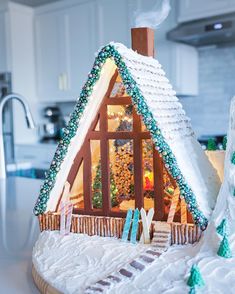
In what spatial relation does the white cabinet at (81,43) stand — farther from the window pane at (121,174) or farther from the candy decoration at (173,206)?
the candy decoration at (173,206)

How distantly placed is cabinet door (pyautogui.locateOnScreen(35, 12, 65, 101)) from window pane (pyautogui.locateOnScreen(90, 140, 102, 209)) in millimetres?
3036

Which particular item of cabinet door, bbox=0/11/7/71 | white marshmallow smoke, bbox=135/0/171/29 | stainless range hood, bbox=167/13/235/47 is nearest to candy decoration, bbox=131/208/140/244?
white marshmallow smoke, bbox=135/0/171/29

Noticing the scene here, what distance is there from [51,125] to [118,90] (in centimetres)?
335

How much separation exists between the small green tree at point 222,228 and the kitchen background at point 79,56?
2024 millimetres

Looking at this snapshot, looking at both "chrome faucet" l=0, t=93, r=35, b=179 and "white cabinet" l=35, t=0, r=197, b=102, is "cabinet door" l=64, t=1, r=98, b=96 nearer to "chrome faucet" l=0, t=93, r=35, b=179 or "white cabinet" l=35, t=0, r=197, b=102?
"white cabinet" l=35, t=0, r=197, b=102

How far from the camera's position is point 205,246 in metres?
0.67

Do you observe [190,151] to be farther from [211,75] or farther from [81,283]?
[211,75]

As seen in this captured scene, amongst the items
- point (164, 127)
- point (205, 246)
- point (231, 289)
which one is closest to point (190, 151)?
point (164, 127)

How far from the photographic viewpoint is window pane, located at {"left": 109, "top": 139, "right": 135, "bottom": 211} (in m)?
0.87

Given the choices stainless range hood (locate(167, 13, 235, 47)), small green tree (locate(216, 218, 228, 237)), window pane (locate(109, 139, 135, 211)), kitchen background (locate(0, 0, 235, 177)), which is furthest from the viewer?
kitchen background (locate(0, 0, 235, 177))

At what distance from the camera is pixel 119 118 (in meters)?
0.87

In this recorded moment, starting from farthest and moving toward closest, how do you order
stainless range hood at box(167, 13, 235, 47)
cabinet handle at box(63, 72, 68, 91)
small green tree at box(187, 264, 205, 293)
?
cabinet handle at box(63, 72, 68, 91) < stainless range hood at box(167, 13, 235, 47) < small green tree at box(187, 264, 205, 293)

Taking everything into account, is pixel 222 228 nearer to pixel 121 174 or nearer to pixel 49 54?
pixel 121 174

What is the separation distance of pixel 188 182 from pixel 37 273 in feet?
1.06
